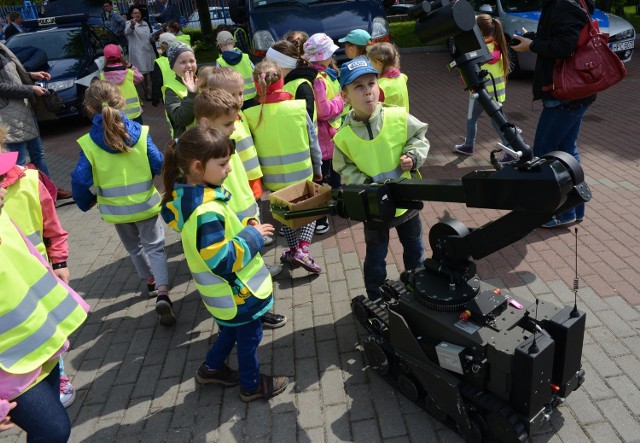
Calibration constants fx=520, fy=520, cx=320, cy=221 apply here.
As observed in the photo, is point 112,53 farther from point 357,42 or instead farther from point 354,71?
point 354,71

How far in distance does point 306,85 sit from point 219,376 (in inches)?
99.6

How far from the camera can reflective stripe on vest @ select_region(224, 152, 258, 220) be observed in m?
3.42

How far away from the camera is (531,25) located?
10.2 metres

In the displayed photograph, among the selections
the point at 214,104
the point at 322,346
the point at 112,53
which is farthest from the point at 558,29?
the point at 112,53

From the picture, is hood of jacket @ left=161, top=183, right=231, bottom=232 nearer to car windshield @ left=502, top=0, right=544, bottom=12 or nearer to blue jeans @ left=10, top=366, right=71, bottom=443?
blue jeans @ left=10, top=366, right=71, bottom=443

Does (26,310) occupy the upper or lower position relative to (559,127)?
upper

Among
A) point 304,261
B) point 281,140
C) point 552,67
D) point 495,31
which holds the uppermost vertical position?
point 495,31

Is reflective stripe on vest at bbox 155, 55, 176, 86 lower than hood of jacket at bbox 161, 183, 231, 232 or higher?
higher

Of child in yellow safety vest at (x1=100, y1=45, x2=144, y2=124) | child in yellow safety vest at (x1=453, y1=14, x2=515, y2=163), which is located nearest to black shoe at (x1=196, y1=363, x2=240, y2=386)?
child in yellow safety vest at (x1=453, y1=14, x2=515, y2=163)

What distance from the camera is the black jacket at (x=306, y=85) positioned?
4.45m

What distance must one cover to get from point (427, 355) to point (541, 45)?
2.77 m

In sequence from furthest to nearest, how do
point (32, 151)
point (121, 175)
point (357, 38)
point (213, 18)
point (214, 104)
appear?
point (213, 18), point (32, 151), point (357, 38), point (121, 175), point (214, 104)

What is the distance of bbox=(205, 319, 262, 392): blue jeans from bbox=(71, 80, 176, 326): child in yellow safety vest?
0.91m

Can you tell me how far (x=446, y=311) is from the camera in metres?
2.60
